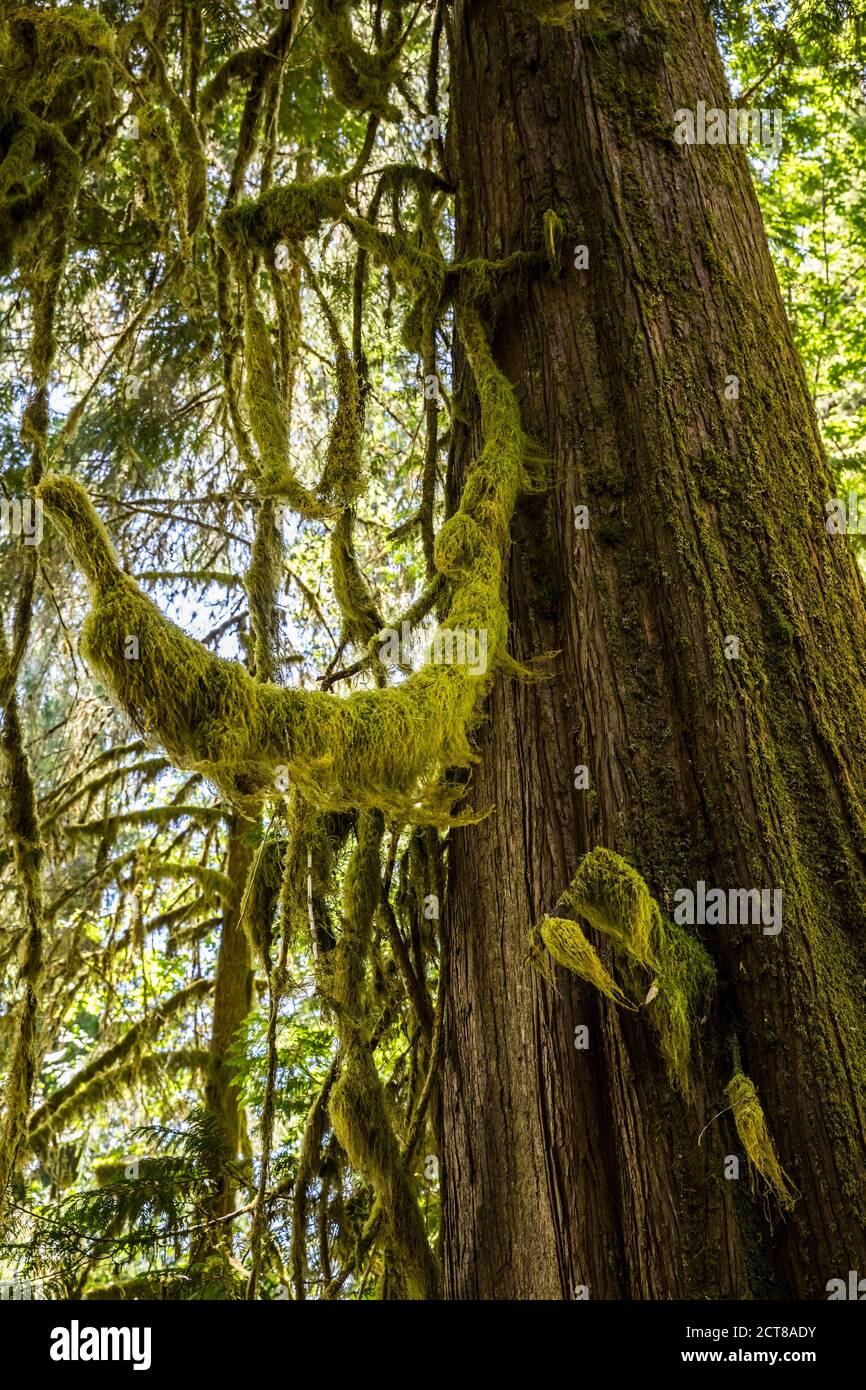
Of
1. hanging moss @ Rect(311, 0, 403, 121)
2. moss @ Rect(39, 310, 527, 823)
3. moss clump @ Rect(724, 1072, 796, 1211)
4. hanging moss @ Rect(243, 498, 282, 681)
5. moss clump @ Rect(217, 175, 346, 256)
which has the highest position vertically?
hanging moss @ Rect(311, 0, 403, 121)

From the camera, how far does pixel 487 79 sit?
271 centimetres

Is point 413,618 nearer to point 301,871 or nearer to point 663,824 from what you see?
point 301,871

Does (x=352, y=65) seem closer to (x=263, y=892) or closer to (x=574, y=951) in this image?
(x=263, y=892)

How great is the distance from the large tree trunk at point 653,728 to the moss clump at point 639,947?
0.05 meters

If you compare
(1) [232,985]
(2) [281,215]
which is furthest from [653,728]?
(1) [232,985]

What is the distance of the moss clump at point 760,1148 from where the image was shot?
1.59m

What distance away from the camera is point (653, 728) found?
1929mm

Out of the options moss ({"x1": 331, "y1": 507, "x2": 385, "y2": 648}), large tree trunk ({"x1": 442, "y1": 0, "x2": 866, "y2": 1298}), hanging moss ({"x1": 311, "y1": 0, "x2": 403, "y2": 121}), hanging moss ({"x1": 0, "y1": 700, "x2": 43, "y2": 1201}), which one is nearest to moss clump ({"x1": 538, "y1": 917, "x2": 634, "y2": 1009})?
large tree trunk ({"x1": 442, "y1": 0, "x2": 866, "y2": 1298})

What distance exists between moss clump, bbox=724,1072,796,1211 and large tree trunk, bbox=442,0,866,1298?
0.02 m

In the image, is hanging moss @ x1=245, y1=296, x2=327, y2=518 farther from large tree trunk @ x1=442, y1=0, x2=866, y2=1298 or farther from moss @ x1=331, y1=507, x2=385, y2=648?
large tree trunk @ x1=442, y1=0, x2=866, y2=1298

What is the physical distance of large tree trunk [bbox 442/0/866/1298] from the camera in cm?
166

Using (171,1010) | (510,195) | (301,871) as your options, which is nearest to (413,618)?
(301,871)

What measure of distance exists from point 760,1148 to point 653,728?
0.69 meters

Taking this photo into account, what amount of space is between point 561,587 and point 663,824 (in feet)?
1.75
